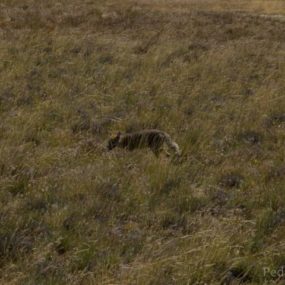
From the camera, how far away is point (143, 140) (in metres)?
7.13

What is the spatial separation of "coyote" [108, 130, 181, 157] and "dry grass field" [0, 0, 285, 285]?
22 cm

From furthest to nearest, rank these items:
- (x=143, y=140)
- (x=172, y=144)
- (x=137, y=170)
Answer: (x=143, y=140) → (x=172, y=144) → (x=137, y=170)

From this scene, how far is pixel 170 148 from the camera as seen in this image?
6.96m

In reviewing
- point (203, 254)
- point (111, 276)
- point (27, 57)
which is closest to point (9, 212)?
point (111, 276)

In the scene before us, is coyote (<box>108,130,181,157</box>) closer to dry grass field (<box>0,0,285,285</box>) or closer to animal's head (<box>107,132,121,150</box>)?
animal's head (<box>107,132,121,150</box>)

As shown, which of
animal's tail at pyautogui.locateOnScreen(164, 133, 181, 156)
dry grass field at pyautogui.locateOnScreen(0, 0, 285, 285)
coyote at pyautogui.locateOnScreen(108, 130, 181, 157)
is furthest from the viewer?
coyote at pyautogui.locateOnScreen(108, 130, 181, 157)

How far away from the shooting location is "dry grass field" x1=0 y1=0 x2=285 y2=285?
420cm

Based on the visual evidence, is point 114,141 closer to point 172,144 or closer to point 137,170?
point 172,144

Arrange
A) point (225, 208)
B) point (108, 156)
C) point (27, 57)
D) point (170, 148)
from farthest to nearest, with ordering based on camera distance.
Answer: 1. point (27, 57)
2. point (170, 148)
3. point (108, 156)
4. point (225, 208)

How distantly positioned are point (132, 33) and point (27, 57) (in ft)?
22.9

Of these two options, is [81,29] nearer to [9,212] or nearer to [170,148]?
[170,148]

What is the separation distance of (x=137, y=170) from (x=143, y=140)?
1.05 m

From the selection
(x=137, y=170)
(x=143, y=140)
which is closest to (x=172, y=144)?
(x=143, y=140)

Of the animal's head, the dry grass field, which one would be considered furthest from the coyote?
the dry grass field
